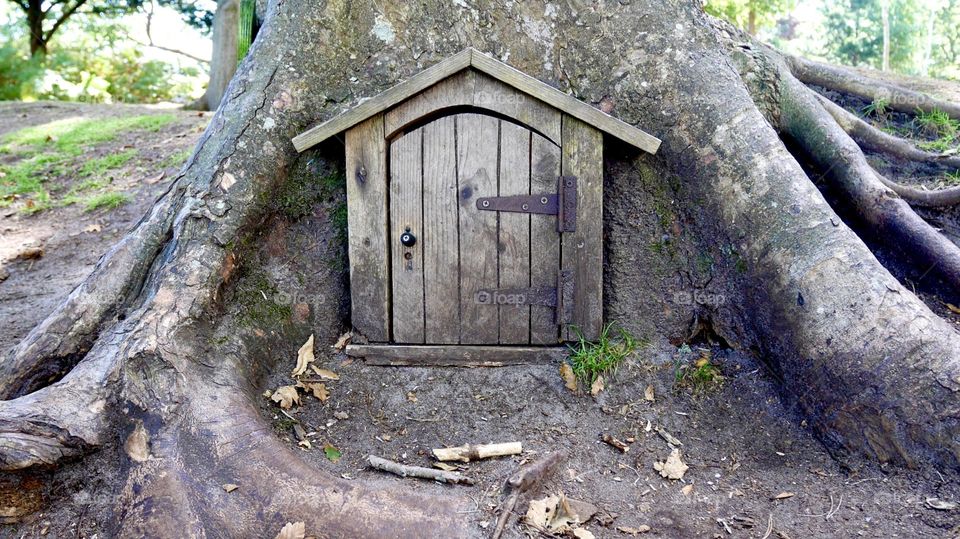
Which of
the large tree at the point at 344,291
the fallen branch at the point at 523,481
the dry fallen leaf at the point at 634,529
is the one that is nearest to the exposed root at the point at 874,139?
the large tree at the point at 344,291

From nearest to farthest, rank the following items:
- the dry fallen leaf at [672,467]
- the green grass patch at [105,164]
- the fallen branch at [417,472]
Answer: the fallen branch at [417,472]
the dry fallen leaf at [672,467]
the green grass patch at [105,164]

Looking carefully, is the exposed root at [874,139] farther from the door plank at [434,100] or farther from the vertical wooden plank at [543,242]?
the door plank at [434,100]

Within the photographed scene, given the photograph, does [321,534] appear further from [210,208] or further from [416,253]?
[210,208]

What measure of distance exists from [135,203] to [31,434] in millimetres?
4853

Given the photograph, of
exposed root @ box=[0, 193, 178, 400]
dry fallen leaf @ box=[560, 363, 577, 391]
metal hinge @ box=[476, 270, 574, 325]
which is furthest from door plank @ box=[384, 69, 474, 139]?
dry fallen leaf @ box=[560, 363, 577, 391]

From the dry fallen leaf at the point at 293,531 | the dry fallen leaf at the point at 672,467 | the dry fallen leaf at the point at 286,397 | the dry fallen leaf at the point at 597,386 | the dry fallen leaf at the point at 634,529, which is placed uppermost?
the dry fallen leaf at the point at 597,386

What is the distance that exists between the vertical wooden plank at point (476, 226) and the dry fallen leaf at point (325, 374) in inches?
29.4

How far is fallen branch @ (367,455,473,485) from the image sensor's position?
3494 millimetres

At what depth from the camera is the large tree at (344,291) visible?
130 inches

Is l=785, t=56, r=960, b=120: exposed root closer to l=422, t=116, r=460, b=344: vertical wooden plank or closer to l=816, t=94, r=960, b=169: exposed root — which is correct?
l=816, t=94, r=960, b=169: exposed root

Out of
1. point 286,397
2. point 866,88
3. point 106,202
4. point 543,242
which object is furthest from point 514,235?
point 106,202

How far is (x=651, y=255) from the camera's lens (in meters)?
4.36

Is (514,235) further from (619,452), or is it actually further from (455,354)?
(619,452)

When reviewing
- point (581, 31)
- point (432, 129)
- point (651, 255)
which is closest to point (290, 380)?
point (432, 129)
